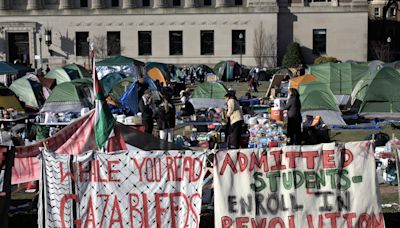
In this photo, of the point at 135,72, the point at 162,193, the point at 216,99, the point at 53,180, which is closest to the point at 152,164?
the point at 162,193

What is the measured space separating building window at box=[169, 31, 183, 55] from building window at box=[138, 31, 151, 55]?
2.16 m

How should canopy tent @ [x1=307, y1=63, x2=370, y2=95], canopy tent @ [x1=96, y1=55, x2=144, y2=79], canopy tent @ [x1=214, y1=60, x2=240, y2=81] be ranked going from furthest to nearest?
canopy tent @ [x1=214, y1=60, x2=240, y2=81] → canopy tent @ [x1=96, y1=55, x2=144, y2=79] → canopy tent @ [x1=307, y1=63, x2=370, y2=95]

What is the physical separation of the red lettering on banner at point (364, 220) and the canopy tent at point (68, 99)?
1800cm

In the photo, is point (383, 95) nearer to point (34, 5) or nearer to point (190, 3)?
point (190, 3)

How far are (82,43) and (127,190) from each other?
5870cm

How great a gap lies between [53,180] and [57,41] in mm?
58549

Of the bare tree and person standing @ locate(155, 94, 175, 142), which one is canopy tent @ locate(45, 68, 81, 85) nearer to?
person standing @ locate(155, 94, 175, 142)

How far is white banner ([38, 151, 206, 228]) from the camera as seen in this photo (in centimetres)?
851

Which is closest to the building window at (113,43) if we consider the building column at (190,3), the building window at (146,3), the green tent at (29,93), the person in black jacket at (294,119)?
the building window at (146,3)

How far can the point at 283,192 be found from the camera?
8352 millimetres

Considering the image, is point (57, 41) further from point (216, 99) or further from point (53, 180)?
point (53, 180)

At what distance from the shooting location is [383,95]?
79.3ft

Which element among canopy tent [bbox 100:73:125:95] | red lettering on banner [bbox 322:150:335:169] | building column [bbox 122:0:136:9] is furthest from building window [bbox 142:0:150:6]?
red lettering on banner [bbox 322:150:335:169]

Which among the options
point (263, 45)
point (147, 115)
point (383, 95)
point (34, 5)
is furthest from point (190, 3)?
point (147, 115)
